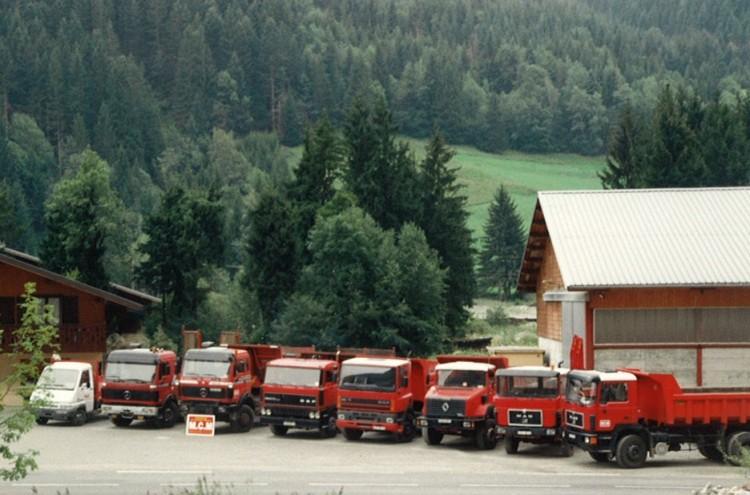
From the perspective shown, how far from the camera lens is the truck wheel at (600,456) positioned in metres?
34.1

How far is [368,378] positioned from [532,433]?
5.57m

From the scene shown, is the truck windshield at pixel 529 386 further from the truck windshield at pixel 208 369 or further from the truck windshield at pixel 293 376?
the truck windshield at pixel 208 369

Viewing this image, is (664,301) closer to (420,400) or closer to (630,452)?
(420,400)

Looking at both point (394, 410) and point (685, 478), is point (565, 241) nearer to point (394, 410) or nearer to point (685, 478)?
point (394, 410)

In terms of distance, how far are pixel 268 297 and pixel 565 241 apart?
99.0ft

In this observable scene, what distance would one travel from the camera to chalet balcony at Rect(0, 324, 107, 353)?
55.4 m

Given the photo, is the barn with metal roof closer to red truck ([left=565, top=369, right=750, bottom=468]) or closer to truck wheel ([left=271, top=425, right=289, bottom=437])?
red truck ([left=565, top=369, right=750, bottom=468])

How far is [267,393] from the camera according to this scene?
39531 mm

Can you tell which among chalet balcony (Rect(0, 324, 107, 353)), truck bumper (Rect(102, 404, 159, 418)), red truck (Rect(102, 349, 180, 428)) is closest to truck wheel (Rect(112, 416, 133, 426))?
red truck (Rect(102, 349, 180, 428))

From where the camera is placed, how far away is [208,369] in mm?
41312

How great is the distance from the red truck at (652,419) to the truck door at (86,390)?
721 inches

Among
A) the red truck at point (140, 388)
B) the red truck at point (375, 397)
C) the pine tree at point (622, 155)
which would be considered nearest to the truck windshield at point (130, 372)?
the red truck at point (140, 388)

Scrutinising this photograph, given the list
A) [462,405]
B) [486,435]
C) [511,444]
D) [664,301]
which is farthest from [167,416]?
[664,301]

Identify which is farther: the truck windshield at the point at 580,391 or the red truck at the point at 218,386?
the red truck at the point at 218,386
